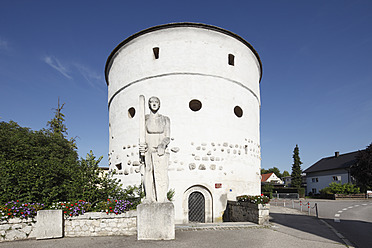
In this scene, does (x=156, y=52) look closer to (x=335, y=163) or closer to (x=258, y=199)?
(x=258, y=199)

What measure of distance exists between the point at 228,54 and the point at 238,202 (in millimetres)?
7699

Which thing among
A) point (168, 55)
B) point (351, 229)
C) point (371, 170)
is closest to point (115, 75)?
point (168, 55)

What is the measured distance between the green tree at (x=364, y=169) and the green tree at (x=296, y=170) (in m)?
13.7

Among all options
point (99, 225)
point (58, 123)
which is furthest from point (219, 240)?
point (58, 123)

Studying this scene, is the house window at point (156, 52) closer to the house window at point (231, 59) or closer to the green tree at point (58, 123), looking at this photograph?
the house window at point (231, 59)

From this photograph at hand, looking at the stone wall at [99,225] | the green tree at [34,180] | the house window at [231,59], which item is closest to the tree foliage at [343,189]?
the house window at [231,59]

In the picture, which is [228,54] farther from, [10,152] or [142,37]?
[10,152]

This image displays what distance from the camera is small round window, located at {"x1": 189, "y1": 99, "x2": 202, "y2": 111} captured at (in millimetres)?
13223

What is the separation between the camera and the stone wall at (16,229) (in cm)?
695

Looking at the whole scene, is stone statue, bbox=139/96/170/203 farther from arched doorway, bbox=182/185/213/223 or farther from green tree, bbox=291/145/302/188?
green tree, bbox=291/145/302/188

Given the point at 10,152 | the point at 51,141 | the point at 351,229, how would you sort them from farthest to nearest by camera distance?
the point at 51,141 → the point at 10,152 → the point at 351,229

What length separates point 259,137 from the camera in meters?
15.7

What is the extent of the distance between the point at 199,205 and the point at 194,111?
4.58 metres

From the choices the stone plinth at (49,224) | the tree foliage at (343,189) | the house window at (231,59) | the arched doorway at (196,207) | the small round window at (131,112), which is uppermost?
the house window at (231,59)
